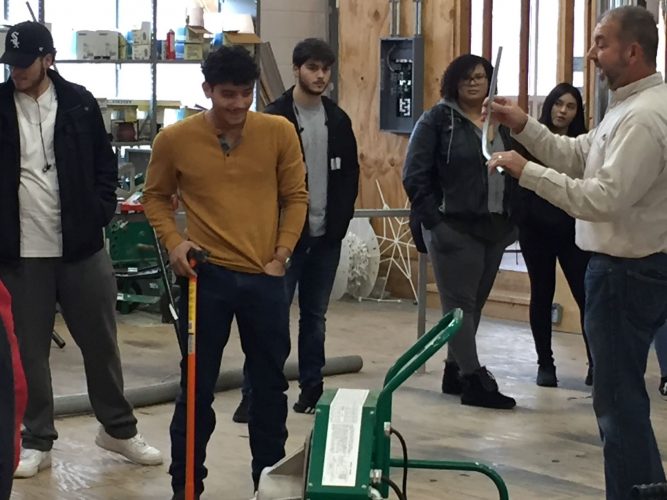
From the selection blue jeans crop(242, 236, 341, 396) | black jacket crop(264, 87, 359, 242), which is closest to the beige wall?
black jacket crop(264, 87, 359, 242)

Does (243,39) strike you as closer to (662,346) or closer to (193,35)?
(193,35)

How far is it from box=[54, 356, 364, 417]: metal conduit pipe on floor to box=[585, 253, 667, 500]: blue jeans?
2.39m

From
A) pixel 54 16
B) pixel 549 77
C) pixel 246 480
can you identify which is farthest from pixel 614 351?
pixel 54 16

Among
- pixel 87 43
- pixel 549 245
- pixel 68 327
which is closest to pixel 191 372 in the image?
pixel 68 327

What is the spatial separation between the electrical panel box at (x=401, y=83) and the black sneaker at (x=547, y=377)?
10.7ft

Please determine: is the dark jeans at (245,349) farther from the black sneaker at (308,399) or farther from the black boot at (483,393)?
the black boot at (483,393)

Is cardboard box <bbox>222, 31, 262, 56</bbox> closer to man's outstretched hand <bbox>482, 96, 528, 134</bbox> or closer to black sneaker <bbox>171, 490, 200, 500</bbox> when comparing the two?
man's outstretched hand <bbox>482, 96, 528, 134</bbox>

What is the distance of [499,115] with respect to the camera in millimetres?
3730

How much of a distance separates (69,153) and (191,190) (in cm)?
66

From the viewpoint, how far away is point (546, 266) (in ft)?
19.5

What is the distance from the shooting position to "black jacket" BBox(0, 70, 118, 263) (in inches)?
161

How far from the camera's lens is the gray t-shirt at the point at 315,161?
509 cm

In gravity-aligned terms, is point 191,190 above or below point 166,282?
above

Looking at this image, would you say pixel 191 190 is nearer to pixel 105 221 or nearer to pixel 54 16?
pixel 105 221
